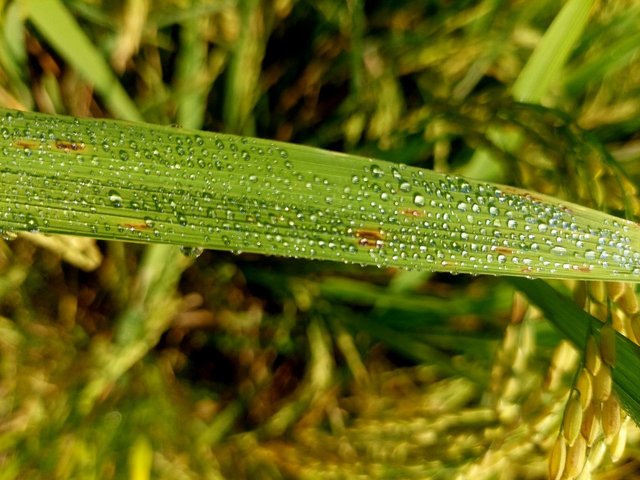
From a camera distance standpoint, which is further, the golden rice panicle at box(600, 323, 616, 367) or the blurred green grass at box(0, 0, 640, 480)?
the blurred green grass at box(0, 0, 640, 480)

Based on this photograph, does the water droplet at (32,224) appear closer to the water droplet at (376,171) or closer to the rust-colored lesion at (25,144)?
the rust-colored lesion at (25,144)

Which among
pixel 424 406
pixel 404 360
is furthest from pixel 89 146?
pixel 404 360

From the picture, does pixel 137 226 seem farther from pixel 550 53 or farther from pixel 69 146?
pixel 550 53

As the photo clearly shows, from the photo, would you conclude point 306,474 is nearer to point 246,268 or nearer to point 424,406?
point 424,406

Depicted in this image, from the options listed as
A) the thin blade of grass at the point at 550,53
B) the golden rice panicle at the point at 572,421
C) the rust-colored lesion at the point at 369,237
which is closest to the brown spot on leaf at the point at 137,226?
the rust-colored lesion at the point at 369,237

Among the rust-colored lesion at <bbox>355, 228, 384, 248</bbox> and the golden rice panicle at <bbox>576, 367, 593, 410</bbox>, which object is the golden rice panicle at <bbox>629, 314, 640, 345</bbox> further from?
the rust-colored lesion at <bbox>355, 228, 384, 248</bbox>

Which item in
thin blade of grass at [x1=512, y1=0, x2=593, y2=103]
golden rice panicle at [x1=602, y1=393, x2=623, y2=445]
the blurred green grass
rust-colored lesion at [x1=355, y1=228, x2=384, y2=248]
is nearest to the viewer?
golden rice panicle at [x1=602, y1=393, x2=623, y2=445]

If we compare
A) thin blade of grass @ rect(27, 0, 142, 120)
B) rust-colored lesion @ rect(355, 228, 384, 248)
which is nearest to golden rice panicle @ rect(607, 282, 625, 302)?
rust-colored lesion @ rect(355, 228, 384, 248)
